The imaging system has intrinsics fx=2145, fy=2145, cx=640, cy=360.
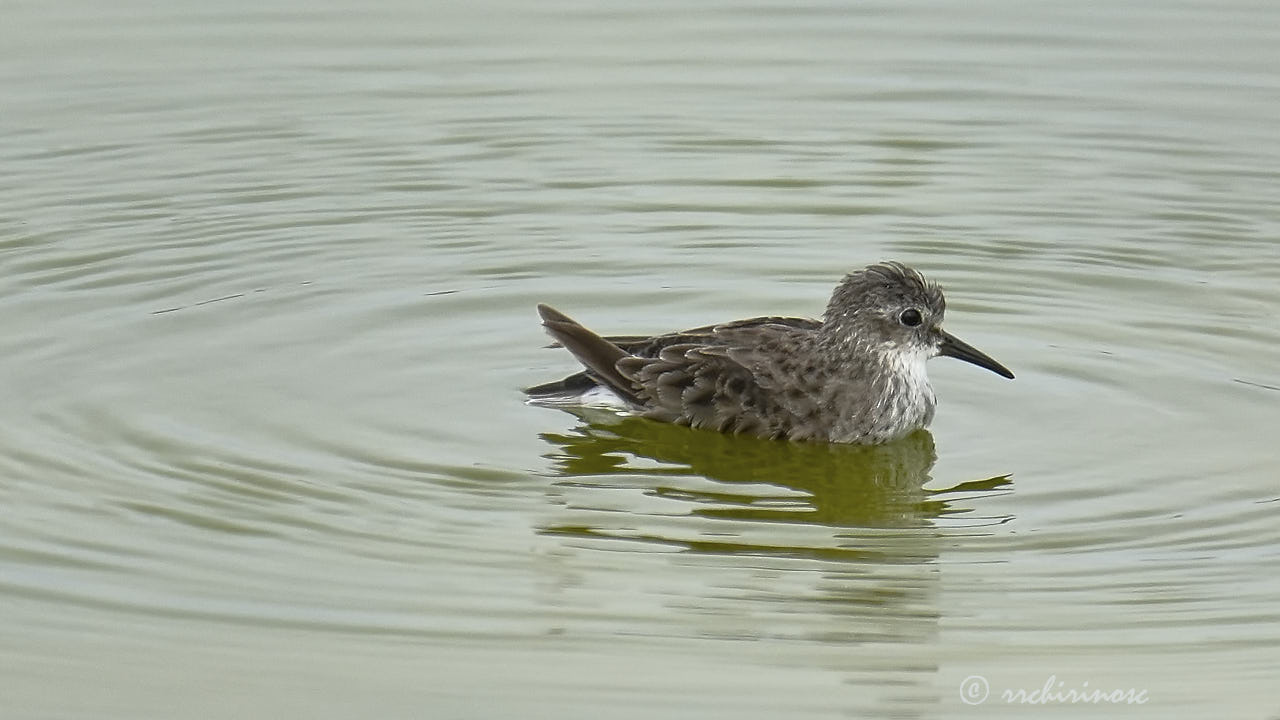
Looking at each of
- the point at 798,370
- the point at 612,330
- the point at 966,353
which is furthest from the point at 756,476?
the point at 612,330

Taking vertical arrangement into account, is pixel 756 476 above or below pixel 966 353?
below

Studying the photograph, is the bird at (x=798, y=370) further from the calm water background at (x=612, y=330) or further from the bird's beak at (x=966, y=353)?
the calm water background at (x=612, y=330)

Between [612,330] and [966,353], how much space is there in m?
2.02

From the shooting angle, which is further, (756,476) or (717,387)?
(717,387)

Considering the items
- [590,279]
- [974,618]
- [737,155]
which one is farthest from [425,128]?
[974,618]

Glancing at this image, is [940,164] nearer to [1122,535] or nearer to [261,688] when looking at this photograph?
[1122,535]

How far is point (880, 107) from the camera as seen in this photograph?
48.5 feet

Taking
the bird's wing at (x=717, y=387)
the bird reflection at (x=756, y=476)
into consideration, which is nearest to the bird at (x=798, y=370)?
the bird's wing at (x=717, y=387)

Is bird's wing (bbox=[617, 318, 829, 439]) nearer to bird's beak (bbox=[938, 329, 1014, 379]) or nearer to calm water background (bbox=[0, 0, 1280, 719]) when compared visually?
calm water background (bbox=[0, 0, 1280, 719])

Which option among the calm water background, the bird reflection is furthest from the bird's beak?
the bird reflection

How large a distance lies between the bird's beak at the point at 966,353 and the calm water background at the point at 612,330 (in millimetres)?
269

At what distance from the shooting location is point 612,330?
11.1m

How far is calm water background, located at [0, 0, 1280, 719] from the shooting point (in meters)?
7.33

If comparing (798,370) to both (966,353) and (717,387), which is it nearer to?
(717,387)
